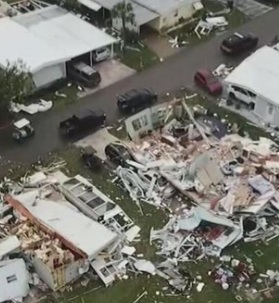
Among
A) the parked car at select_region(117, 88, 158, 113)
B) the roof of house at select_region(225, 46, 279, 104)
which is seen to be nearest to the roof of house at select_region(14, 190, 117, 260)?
the parked car at select_region(117, 88, 158, 113)

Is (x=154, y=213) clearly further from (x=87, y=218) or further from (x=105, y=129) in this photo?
(x=105, y=129)

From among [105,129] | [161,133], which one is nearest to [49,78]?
[105,129]

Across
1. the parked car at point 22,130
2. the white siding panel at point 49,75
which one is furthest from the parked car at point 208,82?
the parked car at point 22,130

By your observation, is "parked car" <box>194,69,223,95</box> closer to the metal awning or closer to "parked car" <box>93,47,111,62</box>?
"parked car" <box>93,47,111,62</box>

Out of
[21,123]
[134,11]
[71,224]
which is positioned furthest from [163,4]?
[71,224]

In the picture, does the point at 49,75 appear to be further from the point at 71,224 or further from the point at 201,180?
the point at 71,224

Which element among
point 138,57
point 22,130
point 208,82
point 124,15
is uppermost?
point 124,15
